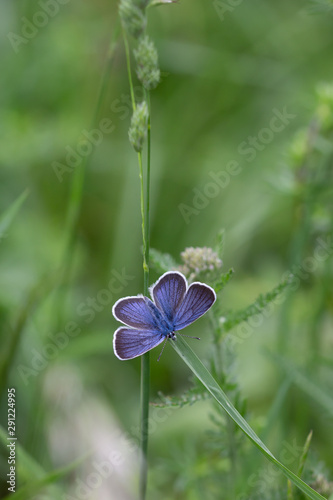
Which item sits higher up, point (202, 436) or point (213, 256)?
point (213, 256)

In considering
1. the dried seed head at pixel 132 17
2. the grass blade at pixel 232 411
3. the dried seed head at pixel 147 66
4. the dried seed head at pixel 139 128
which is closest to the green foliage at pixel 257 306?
the grass blade at pixel 232 411

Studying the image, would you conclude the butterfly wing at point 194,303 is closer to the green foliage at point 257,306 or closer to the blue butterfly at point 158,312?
the blue butterfly at point 158,312

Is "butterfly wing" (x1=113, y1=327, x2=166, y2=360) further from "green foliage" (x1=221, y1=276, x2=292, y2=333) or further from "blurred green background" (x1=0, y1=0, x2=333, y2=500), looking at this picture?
"blurred green background" (x1=0, y1=0, x2=333, y2=500)

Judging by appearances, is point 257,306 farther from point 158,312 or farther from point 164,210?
point 164,210

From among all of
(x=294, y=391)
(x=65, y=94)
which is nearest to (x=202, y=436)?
(x=294, y=391)

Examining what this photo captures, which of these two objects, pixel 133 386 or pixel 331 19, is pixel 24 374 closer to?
pixel 133 386

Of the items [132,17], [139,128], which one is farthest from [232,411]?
Answer: [132,17]
